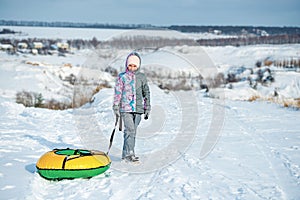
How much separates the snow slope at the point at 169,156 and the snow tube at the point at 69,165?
12cm

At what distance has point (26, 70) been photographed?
4288cm

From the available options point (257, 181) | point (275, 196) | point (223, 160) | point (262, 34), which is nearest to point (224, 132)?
point (223, 160)

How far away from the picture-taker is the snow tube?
4414 millimetres

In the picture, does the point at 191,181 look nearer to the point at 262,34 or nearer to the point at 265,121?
the point at 265,121

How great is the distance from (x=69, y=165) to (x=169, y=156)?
6.70 ft

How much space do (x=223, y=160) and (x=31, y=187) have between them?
3.11 m

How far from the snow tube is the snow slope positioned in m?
0.12

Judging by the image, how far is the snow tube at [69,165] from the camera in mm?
4414

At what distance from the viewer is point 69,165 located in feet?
14.6

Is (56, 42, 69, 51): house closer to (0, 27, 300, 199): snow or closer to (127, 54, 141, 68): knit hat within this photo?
(0, 27, 300, 199): snow

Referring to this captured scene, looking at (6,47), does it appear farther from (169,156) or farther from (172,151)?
(169,156)

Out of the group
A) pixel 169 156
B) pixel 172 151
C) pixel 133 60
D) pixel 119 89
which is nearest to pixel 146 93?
pixel 119 89

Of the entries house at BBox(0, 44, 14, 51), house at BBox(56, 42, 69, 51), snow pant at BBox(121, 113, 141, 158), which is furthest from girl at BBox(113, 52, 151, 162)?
house at BBox(56, 42, 69, 51)

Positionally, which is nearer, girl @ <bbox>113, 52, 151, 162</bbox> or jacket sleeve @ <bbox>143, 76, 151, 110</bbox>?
girl @ <bbox>113, 52, 151, 162</bbox>
